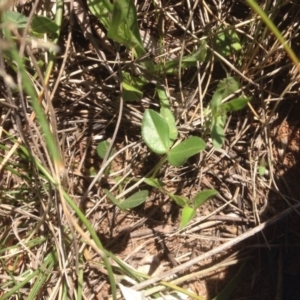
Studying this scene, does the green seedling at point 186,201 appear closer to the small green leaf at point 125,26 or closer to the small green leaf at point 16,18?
the small green leaf at point 125,26

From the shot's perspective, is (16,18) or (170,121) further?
(170,121)

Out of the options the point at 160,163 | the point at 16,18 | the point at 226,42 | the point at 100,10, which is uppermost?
the point at 226,42

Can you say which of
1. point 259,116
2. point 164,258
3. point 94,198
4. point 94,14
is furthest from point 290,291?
point 94,14

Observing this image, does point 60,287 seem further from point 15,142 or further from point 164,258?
point 15,142

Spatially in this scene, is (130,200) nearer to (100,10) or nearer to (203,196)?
(203,196)

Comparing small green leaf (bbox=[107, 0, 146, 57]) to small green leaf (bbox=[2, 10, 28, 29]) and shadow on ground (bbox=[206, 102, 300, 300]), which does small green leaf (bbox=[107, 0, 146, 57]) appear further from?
shadow on ground (bbox=[206, 102, 300, 300])

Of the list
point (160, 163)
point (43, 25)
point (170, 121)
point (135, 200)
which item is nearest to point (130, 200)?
point (135, 200)

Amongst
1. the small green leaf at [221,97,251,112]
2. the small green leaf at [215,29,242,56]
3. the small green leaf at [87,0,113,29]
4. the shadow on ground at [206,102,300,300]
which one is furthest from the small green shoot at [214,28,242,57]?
the shadow on ground at [206,102,300,300]
